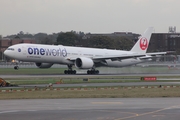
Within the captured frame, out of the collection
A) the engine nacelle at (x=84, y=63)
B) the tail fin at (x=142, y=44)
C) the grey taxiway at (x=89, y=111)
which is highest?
the tail fin at (x=142, y=44)

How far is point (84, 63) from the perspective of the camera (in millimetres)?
65625

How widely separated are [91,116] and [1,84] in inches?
851

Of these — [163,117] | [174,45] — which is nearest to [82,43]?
[174,45]

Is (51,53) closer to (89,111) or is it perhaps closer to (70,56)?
(70,56)

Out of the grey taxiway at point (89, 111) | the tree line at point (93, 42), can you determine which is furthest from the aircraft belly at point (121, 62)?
the tree line at point (93, 42)

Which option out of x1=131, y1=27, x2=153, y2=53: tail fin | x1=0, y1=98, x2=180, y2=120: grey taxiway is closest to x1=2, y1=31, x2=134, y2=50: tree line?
x1=131, y1=27, x2=153, y2=53: tail fin

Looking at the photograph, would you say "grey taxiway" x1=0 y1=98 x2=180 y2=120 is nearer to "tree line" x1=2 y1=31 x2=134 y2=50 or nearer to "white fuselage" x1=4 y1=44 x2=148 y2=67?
"white fuselage" x1=4 y1=44 x2=148 y2=67

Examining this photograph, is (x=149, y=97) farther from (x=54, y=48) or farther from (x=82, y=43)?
(x=82, y=43)

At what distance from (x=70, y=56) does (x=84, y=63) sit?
271 centimetres

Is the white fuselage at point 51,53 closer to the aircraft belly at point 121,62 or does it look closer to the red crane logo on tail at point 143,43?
the aircraft belly at point 121,62

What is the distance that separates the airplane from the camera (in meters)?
62.0

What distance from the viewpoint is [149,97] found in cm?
2922

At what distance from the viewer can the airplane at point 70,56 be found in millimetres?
61969

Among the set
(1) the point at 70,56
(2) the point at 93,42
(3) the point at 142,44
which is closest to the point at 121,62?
(3) the point at 142,44
